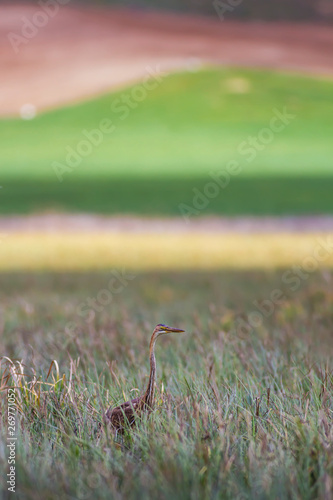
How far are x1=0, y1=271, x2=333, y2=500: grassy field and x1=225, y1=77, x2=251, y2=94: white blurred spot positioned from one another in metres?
9.96

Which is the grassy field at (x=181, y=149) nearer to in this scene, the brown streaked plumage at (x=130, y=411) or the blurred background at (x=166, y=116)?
the blurred background at (x=166, y=116)

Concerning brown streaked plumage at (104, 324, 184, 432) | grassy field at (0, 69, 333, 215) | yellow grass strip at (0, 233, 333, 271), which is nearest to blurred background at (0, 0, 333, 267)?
grassy field at (0, 69, 333, 215)

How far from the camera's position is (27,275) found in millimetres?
6992

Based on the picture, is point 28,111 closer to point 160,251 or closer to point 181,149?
point 181,149

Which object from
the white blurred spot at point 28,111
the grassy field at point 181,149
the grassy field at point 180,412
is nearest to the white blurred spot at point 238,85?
the grassy field at point 181,149

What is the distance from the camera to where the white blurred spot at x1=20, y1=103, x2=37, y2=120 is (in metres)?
15.1

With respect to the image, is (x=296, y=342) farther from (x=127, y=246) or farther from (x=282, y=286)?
(x=127, y=246)

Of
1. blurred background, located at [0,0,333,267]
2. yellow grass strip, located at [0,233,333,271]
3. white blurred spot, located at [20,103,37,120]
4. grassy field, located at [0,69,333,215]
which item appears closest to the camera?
yellow grass strip, located at [0,233,333,271]

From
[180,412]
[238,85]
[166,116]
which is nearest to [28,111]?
[166,116]

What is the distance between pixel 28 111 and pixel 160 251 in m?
7.87

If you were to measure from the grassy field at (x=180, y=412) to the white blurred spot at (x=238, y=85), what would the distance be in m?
9.96

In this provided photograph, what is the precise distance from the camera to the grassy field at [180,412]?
2.19m

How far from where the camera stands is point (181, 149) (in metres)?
13.3

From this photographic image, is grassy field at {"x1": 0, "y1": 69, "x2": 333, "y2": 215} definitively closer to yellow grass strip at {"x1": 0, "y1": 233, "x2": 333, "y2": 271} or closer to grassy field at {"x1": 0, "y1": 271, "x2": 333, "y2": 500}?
yellow grass strip at {"x1": 0, "y1": 233, "x2": 333, "y2": 271}
